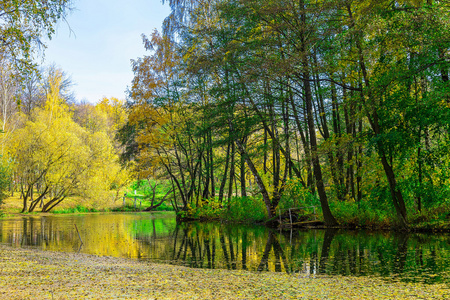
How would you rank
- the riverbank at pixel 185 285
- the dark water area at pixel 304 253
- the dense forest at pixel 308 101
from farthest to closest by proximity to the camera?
the dense forest at pixel 308 101 < the dark water area at pixel 304 253 < the riverbank at pixel 185 285

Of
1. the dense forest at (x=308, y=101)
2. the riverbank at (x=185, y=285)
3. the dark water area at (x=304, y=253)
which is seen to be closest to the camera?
the riverbank at (x=185, y=285)

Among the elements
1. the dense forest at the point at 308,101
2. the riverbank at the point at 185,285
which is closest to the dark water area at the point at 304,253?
the riverbank at the point at 185,285

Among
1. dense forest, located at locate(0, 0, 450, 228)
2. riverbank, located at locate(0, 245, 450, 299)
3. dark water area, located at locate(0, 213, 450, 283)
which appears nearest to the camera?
riverbank, located at locate(0, 245, 450, 299)

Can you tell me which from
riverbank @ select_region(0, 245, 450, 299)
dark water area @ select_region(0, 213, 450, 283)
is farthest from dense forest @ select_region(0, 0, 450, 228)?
riverbank @ select_region(0, 245, 450, 299)

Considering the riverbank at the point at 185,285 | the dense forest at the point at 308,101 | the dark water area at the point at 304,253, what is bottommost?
the dark water area at the point at 304,253

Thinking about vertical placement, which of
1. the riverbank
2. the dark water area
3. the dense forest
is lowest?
the dark water area

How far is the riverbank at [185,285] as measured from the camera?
16.5 ft

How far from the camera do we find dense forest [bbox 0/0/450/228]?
11766 millimetres

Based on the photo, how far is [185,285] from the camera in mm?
5746

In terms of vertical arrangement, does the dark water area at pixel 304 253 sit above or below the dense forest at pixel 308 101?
below

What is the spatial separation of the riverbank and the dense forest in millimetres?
3720

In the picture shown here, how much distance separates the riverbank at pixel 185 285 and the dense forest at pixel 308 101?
12.2 ft

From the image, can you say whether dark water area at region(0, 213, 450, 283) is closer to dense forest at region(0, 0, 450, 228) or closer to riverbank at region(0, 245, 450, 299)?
riverbank at region(0, 245, 450, 299)

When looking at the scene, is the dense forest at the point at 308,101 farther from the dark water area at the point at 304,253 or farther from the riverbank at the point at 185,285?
the riverbank at the point at 185,285
